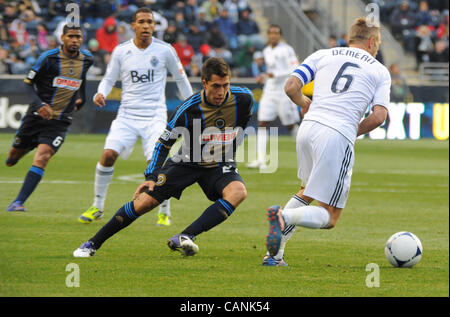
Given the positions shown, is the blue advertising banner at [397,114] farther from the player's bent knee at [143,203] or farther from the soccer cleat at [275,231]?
the soccer cleat at [275,231]

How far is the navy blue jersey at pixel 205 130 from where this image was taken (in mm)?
6492

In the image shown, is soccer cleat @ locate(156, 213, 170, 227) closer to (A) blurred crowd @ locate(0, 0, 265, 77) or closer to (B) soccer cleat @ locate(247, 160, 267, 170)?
(B) soccer cleat @ locate(247, 160, 267, 170)

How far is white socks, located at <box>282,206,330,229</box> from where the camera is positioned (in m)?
5.82

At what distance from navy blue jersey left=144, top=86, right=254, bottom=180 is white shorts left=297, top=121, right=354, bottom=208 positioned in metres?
0.86

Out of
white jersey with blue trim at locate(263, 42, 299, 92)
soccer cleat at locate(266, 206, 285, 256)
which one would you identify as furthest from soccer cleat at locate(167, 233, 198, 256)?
white jersey with blue trim at locate(263, 42, 299, 92)

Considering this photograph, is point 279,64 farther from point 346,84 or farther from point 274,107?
point 346,84

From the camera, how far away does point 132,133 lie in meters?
8.98

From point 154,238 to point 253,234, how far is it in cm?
112

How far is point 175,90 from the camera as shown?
20859 mm

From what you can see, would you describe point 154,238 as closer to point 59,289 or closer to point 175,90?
point 59,289

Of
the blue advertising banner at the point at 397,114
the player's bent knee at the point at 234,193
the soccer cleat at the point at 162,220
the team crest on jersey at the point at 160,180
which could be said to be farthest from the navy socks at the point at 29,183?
the blue advertising banner at the point at 397,114

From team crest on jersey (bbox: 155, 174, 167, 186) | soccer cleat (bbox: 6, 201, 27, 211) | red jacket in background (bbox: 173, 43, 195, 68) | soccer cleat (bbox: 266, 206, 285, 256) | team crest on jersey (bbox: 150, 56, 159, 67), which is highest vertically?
red jacket in background (bbox: 173, 43, 195, 68)

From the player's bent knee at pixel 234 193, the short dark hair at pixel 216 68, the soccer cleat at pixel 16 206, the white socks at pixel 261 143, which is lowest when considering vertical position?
the soccer cleat at pixel 16 206

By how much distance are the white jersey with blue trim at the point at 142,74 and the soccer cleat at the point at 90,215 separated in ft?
3.52
